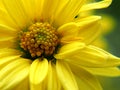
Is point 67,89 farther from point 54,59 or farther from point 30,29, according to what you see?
point 30,29

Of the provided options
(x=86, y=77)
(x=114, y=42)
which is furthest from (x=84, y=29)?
(x=114, y=42)

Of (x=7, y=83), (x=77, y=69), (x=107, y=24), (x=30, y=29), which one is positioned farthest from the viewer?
(x=107, y=24)

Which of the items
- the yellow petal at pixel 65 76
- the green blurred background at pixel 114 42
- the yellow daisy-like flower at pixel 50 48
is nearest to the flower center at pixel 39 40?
the yellow daisy-like flower at pixel 50 48

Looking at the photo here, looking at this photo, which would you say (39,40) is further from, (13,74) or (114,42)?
(114,42)

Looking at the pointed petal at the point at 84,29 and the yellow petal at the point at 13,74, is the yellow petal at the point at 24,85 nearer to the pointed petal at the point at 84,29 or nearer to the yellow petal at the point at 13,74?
the yellow petal at the point at 13,74

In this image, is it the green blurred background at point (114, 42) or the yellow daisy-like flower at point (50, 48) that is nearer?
the yellow daisy-like flower at point (50, 48)

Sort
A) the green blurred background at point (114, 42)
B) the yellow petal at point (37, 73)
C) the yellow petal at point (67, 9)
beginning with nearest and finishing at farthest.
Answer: the yellow petal at point (37, 73), the yellow petal at point (67, 9), the green blurred background at point (114, 42)

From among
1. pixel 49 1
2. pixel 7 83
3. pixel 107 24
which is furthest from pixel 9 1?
pixel 107 24
